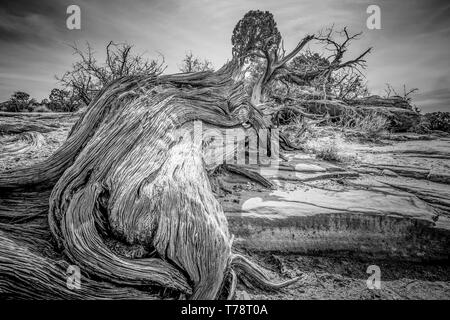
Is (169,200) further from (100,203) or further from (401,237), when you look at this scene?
(401,237)

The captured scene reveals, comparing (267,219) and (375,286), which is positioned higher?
(267,219)

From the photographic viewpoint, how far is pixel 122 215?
87.7 inches

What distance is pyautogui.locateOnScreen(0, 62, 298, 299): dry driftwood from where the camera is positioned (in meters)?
1.99

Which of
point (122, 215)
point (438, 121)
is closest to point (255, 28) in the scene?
point (122, 215)

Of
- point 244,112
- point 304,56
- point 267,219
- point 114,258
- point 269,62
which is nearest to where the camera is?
point 114,258

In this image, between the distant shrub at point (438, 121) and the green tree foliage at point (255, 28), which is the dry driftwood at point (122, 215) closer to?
the green tree foliage at point (255, 28)

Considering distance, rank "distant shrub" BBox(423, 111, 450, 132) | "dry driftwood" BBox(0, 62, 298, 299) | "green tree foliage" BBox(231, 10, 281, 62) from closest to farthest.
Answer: "dry driftwood" BBox(0, 62, 298, 299) < "green tree foliage" BBox(231, 10, 281, 62) < "distant shrub" BBox(423, 111, 450, 132)

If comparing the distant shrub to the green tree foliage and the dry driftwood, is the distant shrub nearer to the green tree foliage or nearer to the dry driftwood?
the green tree foliage

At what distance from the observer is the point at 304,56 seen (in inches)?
368

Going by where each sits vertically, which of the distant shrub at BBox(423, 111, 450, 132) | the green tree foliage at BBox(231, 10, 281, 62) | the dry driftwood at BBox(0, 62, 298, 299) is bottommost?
the dry driftwood at BBox(0, 62, 298, 299)

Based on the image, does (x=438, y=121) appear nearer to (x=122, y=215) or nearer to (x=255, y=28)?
(x=255, y=28)

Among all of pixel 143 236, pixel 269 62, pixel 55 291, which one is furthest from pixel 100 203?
pixel 269 62

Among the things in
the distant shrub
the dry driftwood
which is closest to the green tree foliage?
the dry driftwood

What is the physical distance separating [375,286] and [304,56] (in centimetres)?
891
